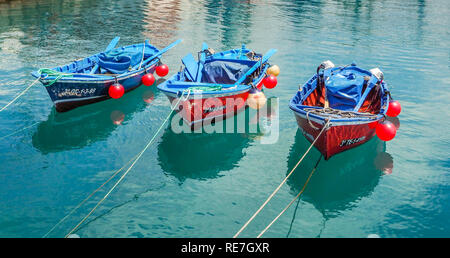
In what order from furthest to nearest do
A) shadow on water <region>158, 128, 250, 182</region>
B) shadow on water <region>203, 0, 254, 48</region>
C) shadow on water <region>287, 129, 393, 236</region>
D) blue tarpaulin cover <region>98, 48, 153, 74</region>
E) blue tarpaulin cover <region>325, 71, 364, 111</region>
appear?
shadow on water <region>203, 0, 254, 48</region>
blue tarpaulin cover <region>98, 48, 153, 74</region>
blue tarpaulin cover <region>325, 71, 364, 111</region>
shadow on water <region>158, 128, 250, 182</region>
shadow on water <region>287, 129, 393, 236</region>

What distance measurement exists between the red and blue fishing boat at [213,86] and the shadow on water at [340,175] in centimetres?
323

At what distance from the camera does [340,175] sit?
1308cm

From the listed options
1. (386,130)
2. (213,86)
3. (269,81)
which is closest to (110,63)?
(213,86)

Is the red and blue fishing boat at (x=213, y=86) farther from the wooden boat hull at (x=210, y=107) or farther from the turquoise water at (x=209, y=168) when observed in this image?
the turquoise water at (x=209, y=168)

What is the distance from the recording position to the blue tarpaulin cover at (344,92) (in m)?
15.0

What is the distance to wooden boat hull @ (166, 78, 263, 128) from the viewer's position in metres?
14.9

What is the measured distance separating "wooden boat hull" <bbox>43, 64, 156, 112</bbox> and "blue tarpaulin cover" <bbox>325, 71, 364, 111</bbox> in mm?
9607

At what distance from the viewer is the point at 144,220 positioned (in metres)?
10.6

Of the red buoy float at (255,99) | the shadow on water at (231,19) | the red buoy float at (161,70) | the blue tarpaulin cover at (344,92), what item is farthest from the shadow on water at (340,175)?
the shadow on water at (231,19)

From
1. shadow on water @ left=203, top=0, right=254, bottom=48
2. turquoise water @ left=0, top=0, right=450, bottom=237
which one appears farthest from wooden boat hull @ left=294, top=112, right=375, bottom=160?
shadow on water @ left=203, top=0, right=254, bottom=48

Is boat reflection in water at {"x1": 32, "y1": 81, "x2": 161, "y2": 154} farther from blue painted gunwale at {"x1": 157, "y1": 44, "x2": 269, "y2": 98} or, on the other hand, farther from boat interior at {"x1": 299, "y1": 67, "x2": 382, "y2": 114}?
boat interior at {"x1": 299, "y1": 67, "x2": 382, "y2": 114}

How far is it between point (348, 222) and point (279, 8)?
41678 millimetres
